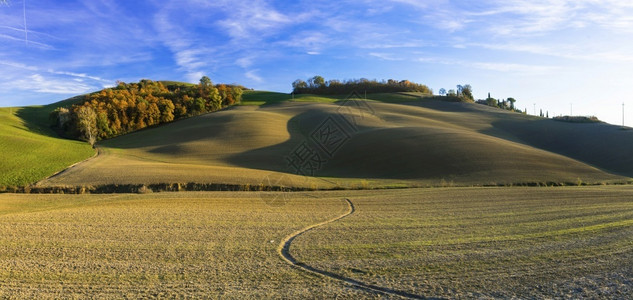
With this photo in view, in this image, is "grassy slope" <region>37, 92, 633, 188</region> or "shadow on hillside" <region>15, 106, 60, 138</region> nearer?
"grassy slope" <region>37, 92, 633, 188</region>

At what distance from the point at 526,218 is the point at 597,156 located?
116ft

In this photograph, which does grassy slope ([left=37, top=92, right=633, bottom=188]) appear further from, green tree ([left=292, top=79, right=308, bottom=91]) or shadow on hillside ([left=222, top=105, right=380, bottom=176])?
green tree ([left=292, top=79, right=308, bottom=91])

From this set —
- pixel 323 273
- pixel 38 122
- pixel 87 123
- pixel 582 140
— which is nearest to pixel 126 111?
pixel 87 123

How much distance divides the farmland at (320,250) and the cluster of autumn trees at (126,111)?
52822 millimetres

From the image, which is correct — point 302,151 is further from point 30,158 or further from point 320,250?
point 320,250

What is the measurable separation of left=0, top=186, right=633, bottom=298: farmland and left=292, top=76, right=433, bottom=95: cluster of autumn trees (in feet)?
391

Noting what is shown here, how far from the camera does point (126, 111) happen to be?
2908 inches

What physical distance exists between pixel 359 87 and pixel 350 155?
99.7 metres

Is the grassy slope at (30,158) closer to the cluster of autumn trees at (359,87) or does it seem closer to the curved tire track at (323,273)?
the curved tire track at (323,273)

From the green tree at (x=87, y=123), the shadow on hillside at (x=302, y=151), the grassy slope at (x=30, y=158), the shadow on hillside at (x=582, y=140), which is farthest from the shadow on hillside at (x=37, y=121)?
the shadow on hillside at (x=582, y=140)

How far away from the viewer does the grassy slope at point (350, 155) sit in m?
29.7

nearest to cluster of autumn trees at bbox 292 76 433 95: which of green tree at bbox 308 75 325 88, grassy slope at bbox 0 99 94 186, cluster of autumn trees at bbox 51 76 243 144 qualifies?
green tree at bbox 308 75 325 88

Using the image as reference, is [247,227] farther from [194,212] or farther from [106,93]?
[106,93]

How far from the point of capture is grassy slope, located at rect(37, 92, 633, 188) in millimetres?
29719
